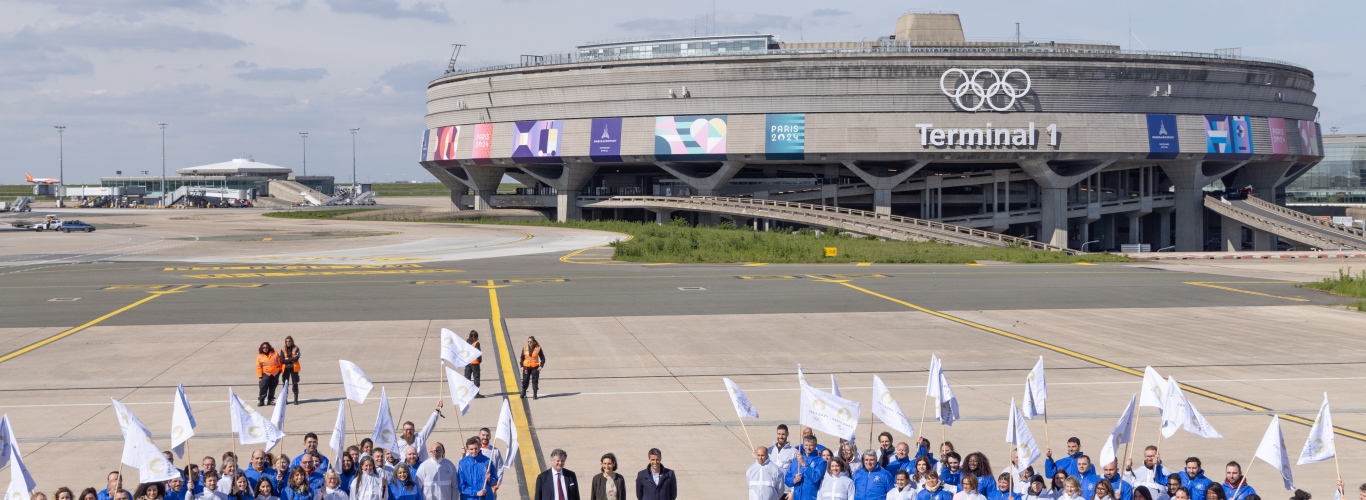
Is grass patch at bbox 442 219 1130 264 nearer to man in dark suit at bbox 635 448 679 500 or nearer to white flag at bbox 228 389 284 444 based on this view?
white flag at bbox 228 389 284 444

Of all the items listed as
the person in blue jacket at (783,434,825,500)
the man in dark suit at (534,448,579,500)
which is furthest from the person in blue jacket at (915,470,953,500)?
the man in dark suit at (534,448,579,500)

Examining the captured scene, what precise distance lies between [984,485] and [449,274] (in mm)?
42122

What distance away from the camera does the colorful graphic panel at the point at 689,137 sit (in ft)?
320

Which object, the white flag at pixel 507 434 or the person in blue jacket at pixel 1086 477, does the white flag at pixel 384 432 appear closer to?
the white flag at pixel 507 434

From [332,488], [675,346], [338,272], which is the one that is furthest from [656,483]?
[338,272]

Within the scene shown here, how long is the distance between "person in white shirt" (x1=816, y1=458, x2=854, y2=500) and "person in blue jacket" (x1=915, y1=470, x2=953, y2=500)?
785 millimetres

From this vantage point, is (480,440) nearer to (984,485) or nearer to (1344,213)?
(984,485)

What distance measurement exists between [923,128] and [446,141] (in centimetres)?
4914

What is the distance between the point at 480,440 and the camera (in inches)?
564

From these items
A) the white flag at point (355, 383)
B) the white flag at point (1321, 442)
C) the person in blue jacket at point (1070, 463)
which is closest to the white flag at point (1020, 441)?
the person in blue jacket at point (1070, 463)

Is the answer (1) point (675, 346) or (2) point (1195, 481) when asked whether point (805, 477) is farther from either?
(1) point (675, 346)

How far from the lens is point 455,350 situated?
19891 mm

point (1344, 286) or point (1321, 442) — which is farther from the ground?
point (1344, 286)

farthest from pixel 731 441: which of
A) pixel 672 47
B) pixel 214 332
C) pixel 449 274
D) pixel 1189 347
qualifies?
pixel 672 47
